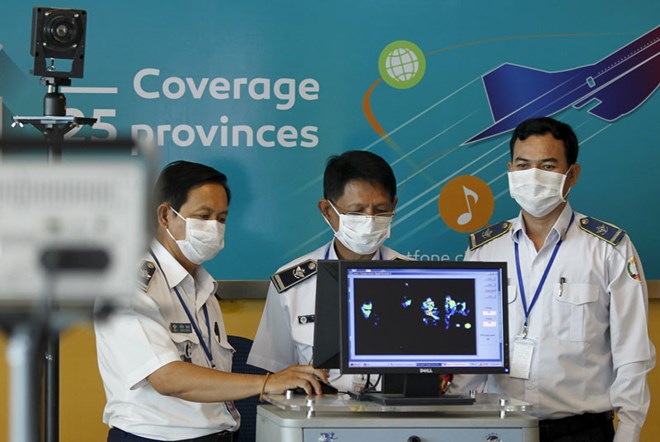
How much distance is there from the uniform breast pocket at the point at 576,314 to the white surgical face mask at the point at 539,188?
0.30 m

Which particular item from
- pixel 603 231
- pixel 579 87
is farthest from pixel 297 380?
pixel 579 87

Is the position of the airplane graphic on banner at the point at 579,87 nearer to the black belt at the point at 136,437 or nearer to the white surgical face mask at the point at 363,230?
the white surgical face mask at the point at 363,230

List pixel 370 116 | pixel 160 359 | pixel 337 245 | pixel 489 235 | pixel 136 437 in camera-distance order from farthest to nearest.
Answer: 1. pixel 370 116
2. pixel 489 235
3. pixel 337 245
4. pixel 136 437
5. pixel 160 359

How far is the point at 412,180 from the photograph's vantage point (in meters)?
3.86

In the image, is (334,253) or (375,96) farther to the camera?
(375,96)

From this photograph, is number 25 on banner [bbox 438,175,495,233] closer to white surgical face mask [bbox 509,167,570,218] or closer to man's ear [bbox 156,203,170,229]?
white surgical face mask [bbox 509,167,570,218]

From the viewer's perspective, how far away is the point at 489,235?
3.22 meters

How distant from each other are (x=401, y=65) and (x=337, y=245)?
1089mm

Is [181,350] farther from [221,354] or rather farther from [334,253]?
[334,253]

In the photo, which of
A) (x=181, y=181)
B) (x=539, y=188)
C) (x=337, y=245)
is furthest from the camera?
(x=337, y=245)

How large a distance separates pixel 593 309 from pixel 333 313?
37.3 inches

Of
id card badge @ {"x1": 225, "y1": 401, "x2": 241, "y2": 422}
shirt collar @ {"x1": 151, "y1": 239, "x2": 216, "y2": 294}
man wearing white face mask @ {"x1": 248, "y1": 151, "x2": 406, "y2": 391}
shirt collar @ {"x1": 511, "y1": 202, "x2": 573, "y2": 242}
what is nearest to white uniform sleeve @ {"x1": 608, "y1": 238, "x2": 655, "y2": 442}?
shirt collar @ {"x1": 511, "y1": 202, "x2": 573, "y2": 242}

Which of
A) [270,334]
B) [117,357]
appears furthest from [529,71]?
[117,357]

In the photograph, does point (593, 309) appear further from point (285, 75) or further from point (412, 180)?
point (285, 75)
